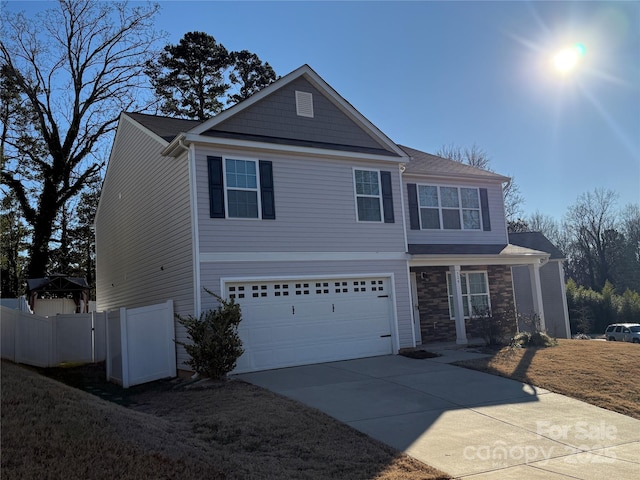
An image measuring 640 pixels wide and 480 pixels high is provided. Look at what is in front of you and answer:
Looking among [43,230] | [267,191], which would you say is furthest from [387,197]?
[43,230]

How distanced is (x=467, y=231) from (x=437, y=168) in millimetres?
2292

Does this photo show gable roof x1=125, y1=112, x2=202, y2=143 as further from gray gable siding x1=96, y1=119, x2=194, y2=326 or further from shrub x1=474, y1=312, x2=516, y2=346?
shrub x1=474, y1=312, x2=516, y2=346

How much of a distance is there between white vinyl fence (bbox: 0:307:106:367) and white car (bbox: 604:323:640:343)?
23.9 meters

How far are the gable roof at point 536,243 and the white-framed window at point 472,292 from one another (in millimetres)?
7976

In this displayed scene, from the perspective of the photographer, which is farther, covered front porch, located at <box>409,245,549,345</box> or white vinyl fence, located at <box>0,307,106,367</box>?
covered front porch, located at <box>409,245,549,345</box>

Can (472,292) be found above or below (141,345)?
above

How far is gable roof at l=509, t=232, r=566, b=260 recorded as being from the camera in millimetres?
24727

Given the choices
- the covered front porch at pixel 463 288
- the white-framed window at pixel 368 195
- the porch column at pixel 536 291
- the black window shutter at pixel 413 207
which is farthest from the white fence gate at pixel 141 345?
the porch column at pixel 536 291

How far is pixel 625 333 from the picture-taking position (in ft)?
87.7

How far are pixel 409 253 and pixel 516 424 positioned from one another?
7.46 metres

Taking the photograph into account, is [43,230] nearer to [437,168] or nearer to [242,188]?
[242,188]

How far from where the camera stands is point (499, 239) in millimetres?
18250

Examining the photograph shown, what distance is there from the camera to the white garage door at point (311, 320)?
40.7 feet

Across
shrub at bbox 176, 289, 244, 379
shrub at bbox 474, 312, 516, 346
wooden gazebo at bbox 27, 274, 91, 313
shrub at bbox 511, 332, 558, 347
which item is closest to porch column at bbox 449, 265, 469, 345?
shrub at bbox 474, 312, 516, 346
